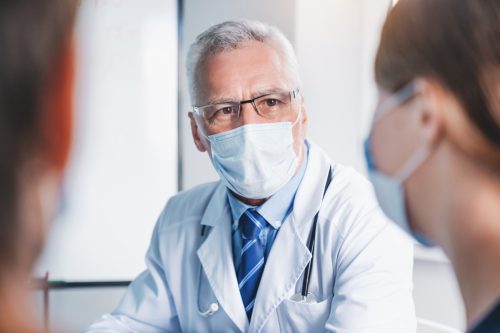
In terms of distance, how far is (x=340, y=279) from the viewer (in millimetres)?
1149

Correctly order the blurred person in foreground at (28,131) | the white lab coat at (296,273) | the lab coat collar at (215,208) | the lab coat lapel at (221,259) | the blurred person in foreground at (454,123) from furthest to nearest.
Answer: the lab coat collar at (215,208) → the lab coat lapel at (221,259) → the white lab coat at (296,273) → the blurred person in foreground at (454,123) → the blurred person in foreground at (28,131)

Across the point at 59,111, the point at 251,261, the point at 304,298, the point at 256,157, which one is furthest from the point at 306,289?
the point at 59,111

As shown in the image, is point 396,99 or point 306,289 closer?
point 396,99

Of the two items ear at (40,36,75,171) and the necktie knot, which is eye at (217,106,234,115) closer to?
the necktie knot

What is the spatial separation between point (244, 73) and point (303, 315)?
0.59 meters

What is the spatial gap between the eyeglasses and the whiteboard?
661 mm

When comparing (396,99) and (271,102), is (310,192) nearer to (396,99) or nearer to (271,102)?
(271,102)

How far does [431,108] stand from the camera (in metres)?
0.60

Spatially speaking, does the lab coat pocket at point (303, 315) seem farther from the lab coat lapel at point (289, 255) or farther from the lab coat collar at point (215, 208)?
the lab coat collar at point (215, 208)

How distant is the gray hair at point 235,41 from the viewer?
1311 millimetres

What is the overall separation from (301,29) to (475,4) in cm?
131

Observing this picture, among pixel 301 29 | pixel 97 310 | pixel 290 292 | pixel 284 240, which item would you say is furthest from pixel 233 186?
pixel 97 310

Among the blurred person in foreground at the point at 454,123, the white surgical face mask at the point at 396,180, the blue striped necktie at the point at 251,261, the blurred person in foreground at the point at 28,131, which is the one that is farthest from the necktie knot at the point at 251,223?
the blurred person in foreground at the point at 28,131

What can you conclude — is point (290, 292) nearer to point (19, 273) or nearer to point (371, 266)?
point (371, 266)
